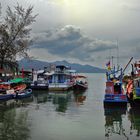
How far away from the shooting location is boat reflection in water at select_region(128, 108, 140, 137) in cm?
2380

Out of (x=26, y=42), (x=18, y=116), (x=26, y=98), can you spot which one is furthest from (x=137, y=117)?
(x=26, y=42)

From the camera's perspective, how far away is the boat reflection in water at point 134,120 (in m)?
23.8

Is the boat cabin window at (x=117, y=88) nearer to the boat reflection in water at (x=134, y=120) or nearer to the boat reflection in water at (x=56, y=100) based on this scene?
the boat reflection in water at (x=134, y=120)

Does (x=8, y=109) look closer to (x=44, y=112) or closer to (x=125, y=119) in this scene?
(x=44, y=112)

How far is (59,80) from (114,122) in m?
36.1

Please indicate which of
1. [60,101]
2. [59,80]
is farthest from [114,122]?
→ [59,80]

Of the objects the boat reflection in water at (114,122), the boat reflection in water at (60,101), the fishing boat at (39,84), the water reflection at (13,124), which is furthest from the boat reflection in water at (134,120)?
the fishing boat at (39,84)

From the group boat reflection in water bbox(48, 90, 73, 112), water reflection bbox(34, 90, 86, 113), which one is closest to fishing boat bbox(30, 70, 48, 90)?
water reflection bbox(34, 90, 86, 113)

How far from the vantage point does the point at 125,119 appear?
29.8 metres

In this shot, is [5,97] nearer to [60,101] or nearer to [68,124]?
[60,101]

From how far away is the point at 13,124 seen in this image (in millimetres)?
25156

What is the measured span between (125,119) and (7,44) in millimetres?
31954

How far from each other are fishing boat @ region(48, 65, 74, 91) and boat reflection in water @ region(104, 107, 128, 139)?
2568 cm

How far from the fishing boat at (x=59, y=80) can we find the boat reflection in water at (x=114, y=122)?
25.7 metres
